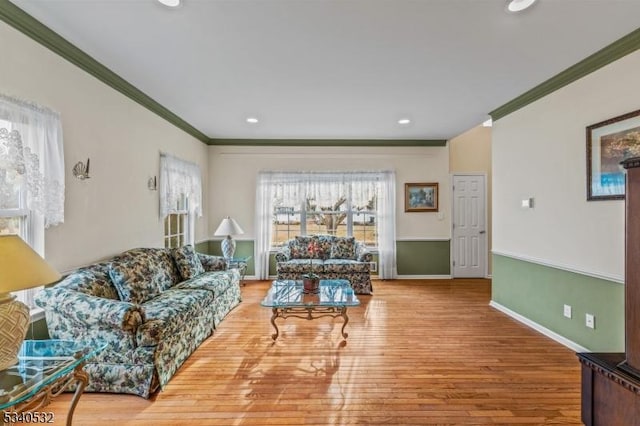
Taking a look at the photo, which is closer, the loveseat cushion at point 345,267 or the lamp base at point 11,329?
the lamp base at point 11,329

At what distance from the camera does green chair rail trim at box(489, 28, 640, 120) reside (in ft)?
7.79

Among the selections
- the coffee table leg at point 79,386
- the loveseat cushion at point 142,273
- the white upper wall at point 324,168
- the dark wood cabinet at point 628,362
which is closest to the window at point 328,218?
the white upper wall at point 324,168

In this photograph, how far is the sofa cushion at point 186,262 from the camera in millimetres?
3633

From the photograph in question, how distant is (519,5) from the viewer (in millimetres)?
1956

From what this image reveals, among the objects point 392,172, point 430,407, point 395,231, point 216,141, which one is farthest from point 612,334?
point 216,141

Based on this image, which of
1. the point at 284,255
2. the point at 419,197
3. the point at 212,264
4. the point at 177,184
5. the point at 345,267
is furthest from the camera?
the point at 419,197

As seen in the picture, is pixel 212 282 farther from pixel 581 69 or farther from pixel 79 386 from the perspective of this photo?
pixel 581 69

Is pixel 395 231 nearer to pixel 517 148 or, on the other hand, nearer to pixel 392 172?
pixel 392 172

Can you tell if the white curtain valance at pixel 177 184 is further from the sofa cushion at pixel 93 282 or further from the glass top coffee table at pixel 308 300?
the glass top coffee table at pixel 308 300

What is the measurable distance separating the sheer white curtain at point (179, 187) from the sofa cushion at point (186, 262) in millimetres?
619

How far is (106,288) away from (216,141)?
369 cm

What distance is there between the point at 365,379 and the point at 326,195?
3746 millimetres

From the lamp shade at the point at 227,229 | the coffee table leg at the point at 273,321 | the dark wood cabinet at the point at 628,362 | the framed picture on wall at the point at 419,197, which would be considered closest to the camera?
the dark wood cabinet at the point at 628,362

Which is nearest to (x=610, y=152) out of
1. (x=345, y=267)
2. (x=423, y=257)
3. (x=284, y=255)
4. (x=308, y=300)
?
(x=308, y=300)
